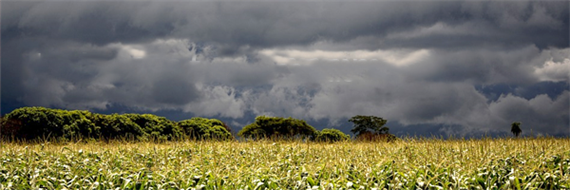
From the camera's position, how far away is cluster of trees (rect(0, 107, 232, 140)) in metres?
21.4

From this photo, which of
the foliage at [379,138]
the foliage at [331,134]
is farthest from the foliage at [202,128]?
the foliage at [379,138]

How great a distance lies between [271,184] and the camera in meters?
7.20

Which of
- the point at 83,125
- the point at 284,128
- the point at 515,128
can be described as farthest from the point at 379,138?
the point at 83,125

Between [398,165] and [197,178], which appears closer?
[197,178]

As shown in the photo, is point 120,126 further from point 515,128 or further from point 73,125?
point 515,128

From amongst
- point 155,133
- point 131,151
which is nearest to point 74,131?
point 155,133

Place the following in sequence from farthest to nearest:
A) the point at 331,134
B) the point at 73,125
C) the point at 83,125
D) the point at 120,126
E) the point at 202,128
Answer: the point at 331,134
the point at 202,128
the point at 120,126
the point at 83,125
the point at 73,125

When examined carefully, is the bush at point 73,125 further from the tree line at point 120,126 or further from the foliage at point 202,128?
the foliage at point 202,128

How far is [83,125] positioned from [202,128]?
6.42 meters

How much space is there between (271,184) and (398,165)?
2.99 metres

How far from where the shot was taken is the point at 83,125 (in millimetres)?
22547

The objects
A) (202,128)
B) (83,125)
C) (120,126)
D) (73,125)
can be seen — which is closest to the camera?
(73,125)

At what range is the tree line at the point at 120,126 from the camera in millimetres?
21391

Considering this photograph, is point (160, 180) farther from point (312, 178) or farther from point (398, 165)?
point (398, 165)
